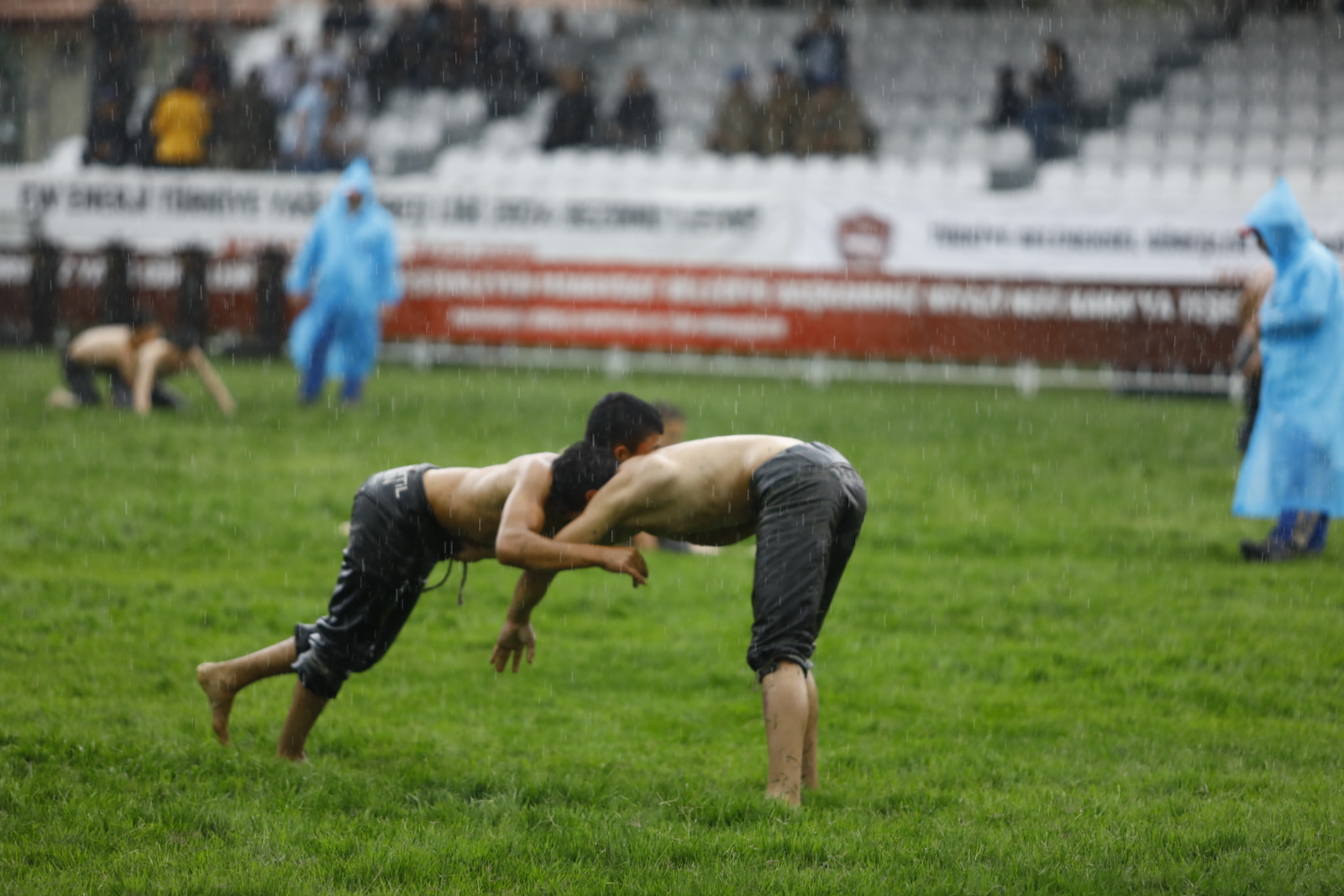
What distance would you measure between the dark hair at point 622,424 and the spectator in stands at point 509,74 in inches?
800

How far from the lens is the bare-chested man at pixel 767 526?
15.3ft

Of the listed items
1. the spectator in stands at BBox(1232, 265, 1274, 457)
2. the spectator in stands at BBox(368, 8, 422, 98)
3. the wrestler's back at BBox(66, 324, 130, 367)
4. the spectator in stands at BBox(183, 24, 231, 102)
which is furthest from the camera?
the spectator in stands at BBox(368, 8, 422, 98)

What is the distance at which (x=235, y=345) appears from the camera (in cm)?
2028

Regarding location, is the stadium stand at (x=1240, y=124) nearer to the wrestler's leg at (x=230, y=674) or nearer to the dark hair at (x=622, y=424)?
the dark hair at (x=622, y=424)

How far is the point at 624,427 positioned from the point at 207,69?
21.5 metres

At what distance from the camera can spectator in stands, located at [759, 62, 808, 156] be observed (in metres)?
22.5

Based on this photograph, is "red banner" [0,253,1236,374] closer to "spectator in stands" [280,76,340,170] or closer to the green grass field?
"spectator in stands" [280,76,340,170]

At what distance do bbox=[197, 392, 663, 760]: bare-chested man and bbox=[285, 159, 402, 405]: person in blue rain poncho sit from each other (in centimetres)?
1018

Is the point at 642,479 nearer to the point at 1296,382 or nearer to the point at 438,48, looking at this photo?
the point at 1296,382

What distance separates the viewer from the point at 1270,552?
8922mm

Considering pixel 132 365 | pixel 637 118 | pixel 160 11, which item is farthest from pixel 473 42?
pixel 132 365

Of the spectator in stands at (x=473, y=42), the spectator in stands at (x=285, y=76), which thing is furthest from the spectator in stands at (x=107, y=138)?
the spectator in stands at (x=473, y=42)

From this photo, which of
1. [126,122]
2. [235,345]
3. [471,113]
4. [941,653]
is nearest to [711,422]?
[941,653]

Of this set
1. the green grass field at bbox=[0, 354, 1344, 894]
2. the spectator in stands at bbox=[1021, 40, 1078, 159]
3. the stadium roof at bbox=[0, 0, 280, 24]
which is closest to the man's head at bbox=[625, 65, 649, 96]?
the spectator in stands at bbox=[1021, 40, 1078, 159]
